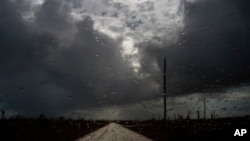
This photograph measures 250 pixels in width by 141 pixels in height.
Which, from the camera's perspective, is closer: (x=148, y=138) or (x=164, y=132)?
(x=148, y=138)

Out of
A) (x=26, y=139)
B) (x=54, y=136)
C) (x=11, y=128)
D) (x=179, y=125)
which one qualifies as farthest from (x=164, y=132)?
(x=11, y=128)

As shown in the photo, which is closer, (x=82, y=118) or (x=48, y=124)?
(x=48, y=124)

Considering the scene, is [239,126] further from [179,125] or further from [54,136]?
[54,136]

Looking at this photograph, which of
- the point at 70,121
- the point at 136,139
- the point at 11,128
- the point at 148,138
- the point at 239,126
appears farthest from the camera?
the point at 70,121

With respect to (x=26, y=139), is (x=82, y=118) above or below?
above

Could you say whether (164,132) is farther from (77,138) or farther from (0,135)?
(0,135)

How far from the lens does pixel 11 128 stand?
30.0m

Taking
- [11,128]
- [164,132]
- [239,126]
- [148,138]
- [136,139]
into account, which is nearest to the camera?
[239,126]

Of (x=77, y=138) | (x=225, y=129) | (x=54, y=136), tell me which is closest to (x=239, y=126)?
(x=225, y=129)

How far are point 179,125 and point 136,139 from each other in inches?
239

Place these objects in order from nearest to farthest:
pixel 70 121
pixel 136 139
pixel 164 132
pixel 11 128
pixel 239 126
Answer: pixel 239 126 < pixel 136 139 < pixel 164 132 < pixel 11 128 < pixel 70 121

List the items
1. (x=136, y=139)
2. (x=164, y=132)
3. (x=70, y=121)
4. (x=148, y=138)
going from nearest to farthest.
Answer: (x=136, y=139), (x=148, y=138), (x=164, y=132), (x=70, y=121)

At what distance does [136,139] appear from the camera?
2395 centimetres

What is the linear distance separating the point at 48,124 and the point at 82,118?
3760mm
